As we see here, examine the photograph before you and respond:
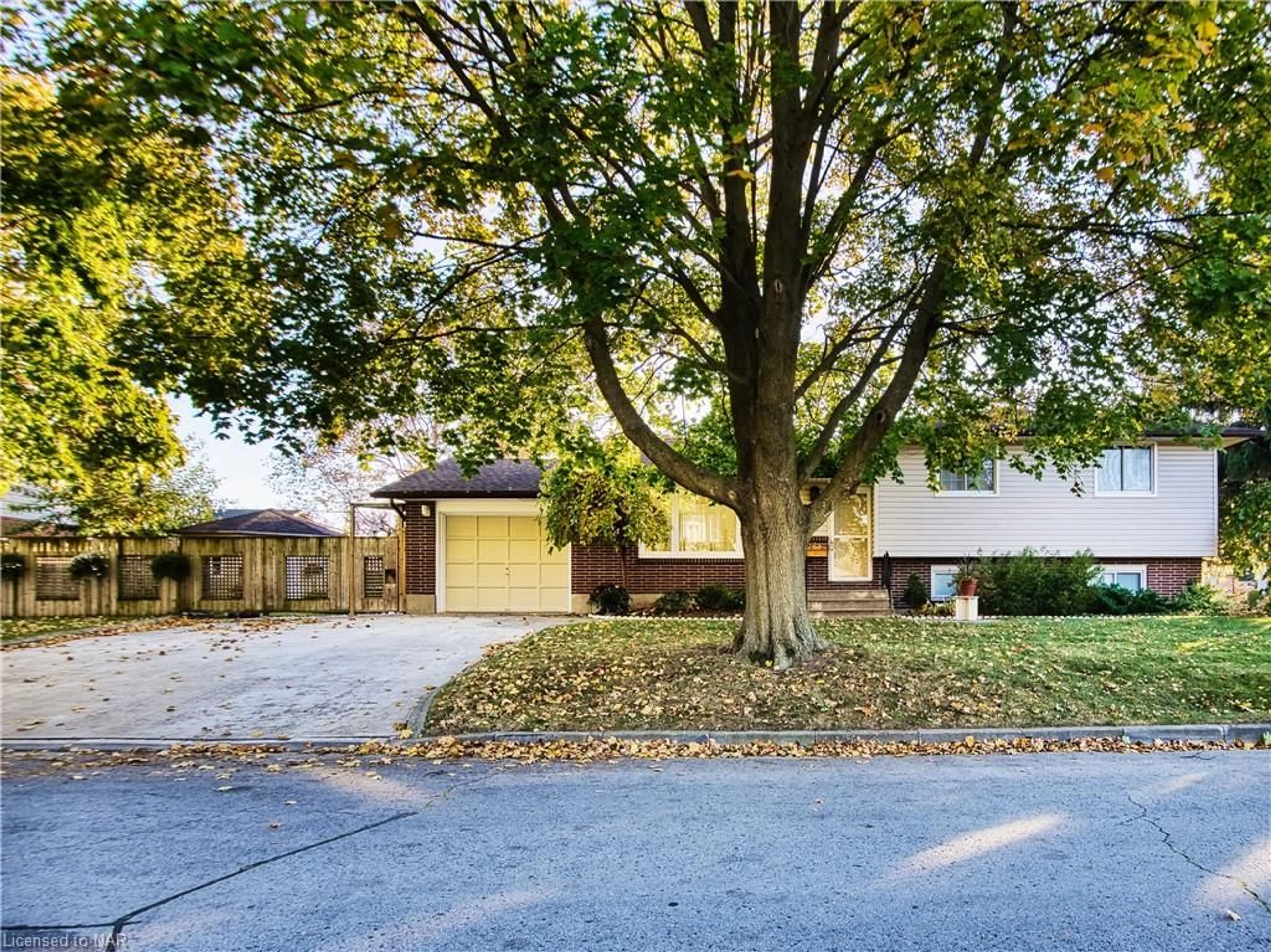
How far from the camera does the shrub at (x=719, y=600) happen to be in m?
15.9

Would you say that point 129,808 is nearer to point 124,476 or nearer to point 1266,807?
point 1266,807

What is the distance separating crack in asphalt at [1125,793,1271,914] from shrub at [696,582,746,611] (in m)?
10.8

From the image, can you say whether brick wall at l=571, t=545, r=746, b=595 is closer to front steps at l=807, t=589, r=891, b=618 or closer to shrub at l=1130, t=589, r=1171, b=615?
front steps at l=807, t=589, r=891, b=618

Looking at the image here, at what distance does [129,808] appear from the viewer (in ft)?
16.7

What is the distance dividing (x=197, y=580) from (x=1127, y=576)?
21572mm

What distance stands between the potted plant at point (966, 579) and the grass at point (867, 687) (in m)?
3.53

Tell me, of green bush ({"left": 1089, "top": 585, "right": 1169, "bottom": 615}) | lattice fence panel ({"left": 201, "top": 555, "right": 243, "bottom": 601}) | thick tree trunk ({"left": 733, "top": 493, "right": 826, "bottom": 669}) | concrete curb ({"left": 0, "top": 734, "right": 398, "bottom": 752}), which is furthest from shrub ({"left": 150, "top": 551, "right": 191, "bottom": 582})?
green bush ({"left": 1089, "top": 585, "right": 1169, "bottom": 615})

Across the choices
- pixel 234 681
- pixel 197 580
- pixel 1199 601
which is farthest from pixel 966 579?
pixel 197 580

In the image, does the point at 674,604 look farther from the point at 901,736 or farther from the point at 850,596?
the point at 901,736

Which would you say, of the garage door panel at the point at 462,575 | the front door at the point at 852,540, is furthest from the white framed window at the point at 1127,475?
the garage door panel at the point at 462,575

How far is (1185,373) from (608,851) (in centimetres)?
963

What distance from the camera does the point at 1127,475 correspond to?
16875 mm

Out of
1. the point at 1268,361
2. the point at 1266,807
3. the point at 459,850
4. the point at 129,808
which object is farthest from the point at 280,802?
the point at 1268,361

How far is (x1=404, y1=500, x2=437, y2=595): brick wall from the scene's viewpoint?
16.9 metres
